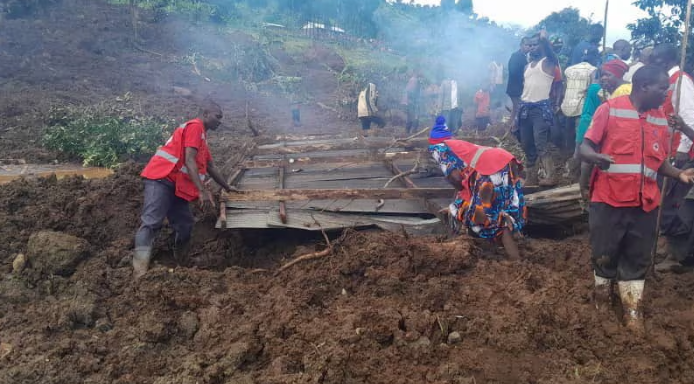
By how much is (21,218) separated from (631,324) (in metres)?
5.04

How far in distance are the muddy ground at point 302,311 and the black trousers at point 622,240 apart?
283mm

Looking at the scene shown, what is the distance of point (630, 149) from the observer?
10.3ft

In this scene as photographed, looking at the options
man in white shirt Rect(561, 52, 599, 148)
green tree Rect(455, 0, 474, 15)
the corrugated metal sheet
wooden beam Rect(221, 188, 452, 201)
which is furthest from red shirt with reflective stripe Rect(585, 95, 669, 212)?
green tree Rect(455, 0, 474, 15)

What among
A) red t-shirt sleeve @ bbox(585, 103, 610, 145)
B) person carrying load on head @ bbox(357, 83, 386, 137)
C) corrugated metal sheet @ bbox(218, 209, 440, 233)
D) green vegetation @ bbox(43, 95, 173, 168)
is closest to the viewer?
red t-shirt sleeve @ bbox(585, 103, 610, 145)

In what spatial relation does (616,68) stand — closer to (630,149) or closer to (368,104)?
(630,149)

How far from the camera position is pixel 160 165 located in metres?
4.46

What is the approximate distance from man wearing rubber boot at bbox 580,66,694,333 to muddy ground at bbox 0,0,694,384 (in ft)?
0.97

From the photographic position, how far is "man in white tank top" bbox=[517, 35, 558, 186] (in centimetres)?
643

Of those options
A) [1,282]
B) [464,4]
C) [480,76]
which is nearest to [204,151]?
[1,282]

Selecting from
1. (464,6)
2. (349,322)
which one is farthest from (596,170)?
(464,6)

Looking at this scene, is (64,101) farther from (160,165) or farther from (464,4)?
(464,4)

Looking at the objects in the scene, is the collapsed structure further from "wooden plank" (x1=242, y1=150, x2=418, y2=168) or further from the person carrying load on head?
the person carrying load on head

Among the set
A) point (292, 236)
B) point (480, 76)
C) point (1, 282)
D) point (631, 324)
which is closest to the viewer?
point (631, 324)

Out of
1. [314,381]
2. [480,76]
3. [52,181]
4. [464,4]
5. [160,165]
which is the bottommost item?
[314,381]
